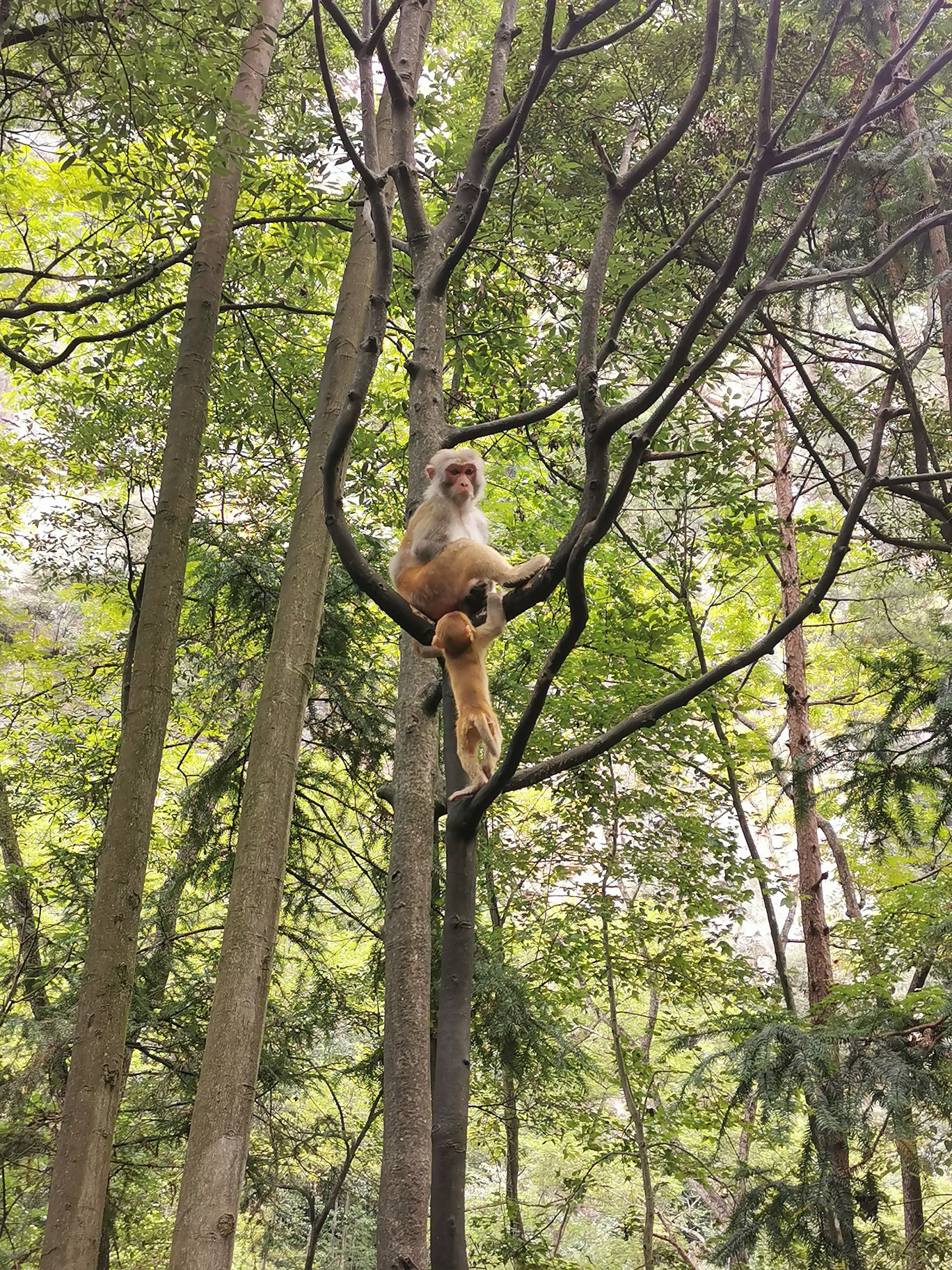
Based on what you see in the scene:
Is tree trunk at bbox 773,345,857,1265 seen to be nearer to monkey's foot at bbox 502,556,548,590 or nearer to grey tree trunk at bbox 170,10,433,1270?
monkey's foot at bbox 502,556,548,590

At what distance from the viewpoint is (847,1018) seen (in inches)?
209

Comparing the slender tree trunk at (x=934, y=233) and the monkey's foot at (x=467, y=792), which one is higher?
the slender tree trunk at (x=934, y=233)

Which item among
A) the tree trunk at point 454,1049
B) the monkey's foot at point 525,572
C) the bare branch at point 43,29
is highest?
the bare branch at point 43,29

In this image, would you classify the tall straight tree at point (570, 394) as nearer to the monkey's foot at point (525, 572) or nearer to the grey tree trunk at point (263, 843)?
the monkey's foot at point (525, 572)

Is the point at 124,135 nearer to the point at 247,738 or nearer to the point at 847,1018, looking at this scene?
the point at 247,738

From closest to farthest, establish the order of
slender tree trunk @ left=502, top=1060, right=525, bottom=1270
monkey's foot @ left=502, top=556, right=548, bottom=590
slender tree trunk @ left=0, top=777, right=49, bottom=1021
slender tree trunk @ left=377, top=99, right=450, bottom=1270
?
1. slender tree trunk @ left=377, top=99, right=450, bottom=1270
2. monkey's foot @ left=502, top=556, right=548, bottom=590
3. slender tree trunk @ left=0, top=777, right=49, bottom=1021
4. slender tree trunk @ left=502, top=1060, right=525, bottom=1270

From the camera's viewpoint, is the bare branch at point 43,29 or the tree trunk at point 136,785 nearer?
the tree trunk at point 136,785

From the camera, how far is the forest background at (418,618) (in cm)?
372

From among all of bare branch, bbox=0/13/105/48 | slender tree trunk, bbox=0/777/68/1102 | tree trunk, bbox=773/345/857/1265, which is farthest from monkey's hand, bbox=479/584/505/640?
slender tree trunk, bbox=0/777/68/1102

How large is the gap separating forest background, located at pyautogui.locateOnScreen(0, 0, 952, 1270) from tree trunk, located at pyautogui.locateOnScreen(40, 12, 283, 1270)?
24 mm

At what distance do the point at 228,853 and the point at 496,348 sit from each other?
430cm

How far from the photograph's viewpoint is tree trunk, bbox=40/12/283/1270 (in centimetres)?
413

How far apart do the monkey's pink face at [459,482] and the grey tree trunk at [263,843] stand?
0.80m

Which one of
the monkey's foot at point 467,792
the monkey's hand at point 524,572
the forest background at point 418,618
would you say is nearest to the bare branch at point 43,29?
the forest background at point 418,618
